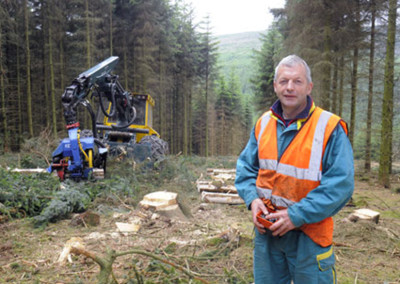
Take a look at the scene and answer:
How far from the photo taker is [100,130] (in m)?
8.66

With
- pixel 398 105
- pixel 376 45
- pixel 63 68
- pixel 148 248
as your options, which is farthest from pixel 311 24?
pixel 63 68

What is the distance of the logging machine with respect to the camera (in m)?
5.75

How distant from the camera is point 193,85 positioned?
92.0ft

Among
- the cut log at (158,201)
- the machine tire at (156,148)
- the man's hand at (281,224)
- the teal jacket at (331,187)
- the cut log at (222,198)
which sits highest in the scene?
the teal jacket at (331,187)

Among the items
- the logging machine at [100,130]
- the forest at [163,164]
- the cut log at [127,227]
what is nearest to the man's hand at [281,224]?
the forest at [163,164]

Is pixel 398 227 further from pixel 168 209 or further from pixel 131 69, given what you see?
pixel 131 69

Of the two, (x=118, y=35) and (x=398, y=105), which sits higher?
(x=118, y=35)

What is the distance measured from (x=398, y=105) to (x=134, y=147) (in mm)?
8418

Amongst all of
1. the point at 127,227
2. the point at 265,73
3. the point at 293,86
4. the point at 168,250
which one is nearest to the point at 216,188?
the point at 127,227

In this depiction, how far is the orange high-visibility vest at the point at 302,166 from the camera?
1759mm

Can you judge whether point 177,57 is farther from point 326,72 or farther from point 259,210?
point 259,210

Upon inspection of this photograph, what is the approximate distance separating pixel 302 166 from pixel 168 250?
2.33m

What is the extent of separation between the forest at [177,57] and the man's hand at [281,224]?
8092mm

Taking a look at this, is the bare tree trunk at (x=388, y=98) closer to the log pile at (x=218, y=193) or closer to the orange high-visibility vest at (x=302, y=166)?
the log pile at (x=218, y=193)
